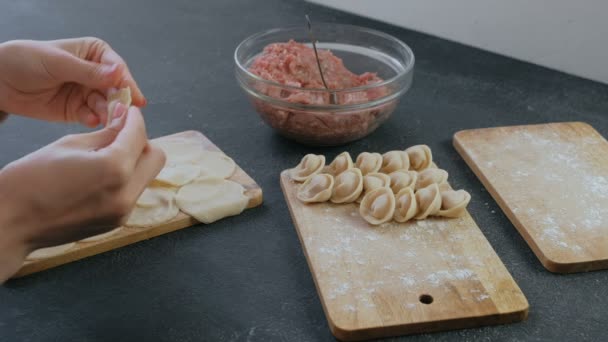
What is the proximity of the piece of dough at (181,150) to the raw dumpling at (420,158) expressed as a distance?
1.41 feet

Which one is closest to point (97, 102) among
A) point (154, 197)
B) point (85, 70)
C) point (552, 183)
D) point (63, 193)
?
point (85, 70)

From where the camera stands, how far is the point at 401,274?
39.5 inches

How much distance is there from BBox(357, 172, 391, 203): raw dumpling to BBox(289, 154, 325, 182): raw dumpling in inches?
4.1

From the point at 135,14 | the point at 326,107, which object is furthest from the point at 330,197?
the point at 135,14

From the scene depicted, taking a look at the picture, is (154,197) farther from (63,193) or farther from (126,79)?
(63,193)

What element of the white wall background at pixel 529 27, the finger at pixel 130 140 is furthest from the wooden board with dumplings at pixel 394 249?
the white wall background at pixel 529 27

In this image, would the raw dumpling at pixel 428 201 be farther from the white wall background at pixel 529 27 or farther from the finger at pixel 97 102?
the white wall background at pixel 529 27

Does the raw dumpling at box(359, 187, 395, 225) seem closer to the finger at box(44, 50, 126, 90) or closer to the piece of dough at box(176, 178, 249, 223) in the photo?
the piece of dough at box(176, 178, 249, 223)

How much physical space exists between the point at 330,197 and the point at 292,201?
7 cm

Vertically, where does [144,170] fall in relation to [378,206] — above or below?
above

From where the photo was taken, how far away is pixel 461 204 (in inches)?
44.1

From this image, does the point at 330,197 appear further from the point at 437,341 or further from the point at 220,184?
the point at 437,341

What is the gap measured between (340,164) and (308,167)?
64mm

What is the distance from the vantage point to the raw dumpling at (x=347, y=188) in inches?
46.0
